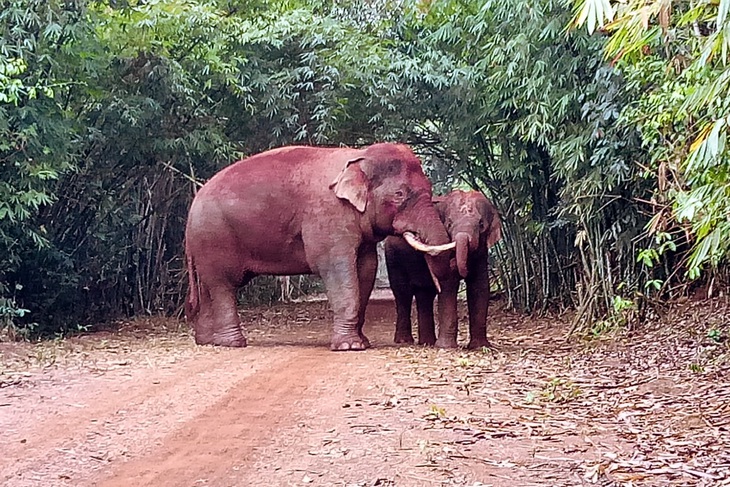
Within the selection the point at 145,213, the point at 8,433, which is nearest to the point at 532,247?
the point at 145,213

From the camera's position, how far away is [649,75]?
703cm

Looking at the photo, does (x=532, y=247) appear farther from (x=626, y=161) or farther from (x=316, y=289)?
(x=316, y=289)

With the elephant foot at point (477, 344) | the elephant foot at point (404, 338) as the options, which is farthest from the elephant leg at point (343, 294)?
the elephant foot at point (404, 338)

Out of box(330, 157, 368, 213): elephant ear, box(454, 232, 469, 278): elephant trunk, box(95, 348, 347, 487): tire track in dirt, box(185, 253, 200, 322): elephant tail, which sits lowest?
box(95, 348, 347, 487): tire track in dirt

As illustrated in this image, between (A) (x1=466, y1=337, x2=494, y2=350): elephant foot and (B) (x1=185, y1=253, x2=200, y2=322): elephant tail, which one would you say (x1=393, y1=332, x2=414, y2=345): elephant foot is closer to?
(A) (x1=466, y1=337, x2=494, y2=350): elephant foot

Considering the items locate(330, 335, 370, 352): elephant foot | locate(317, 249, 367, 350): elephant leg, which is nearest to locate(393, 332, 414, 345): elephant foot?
locate(317, 249, 367, 350): elephant leg

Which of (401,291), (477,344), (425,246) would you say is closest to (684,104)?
(425,246)

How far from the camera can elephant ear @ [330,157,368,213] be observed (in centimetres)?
838

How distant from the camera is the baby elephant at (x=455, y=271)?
27.3 feet

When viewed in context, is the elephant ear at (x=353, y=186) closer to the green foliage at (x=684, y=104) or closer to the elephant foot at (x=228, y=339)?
the elephant foot at (x=228, y=339)

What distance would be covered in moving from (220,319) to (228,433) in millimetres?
4605

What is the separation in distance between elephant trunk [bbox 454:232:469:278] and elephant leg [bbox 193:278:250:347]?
89.4 inches

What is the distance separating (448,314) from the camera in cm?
844

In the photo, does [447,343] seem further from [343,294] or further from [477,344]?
[343,294]
